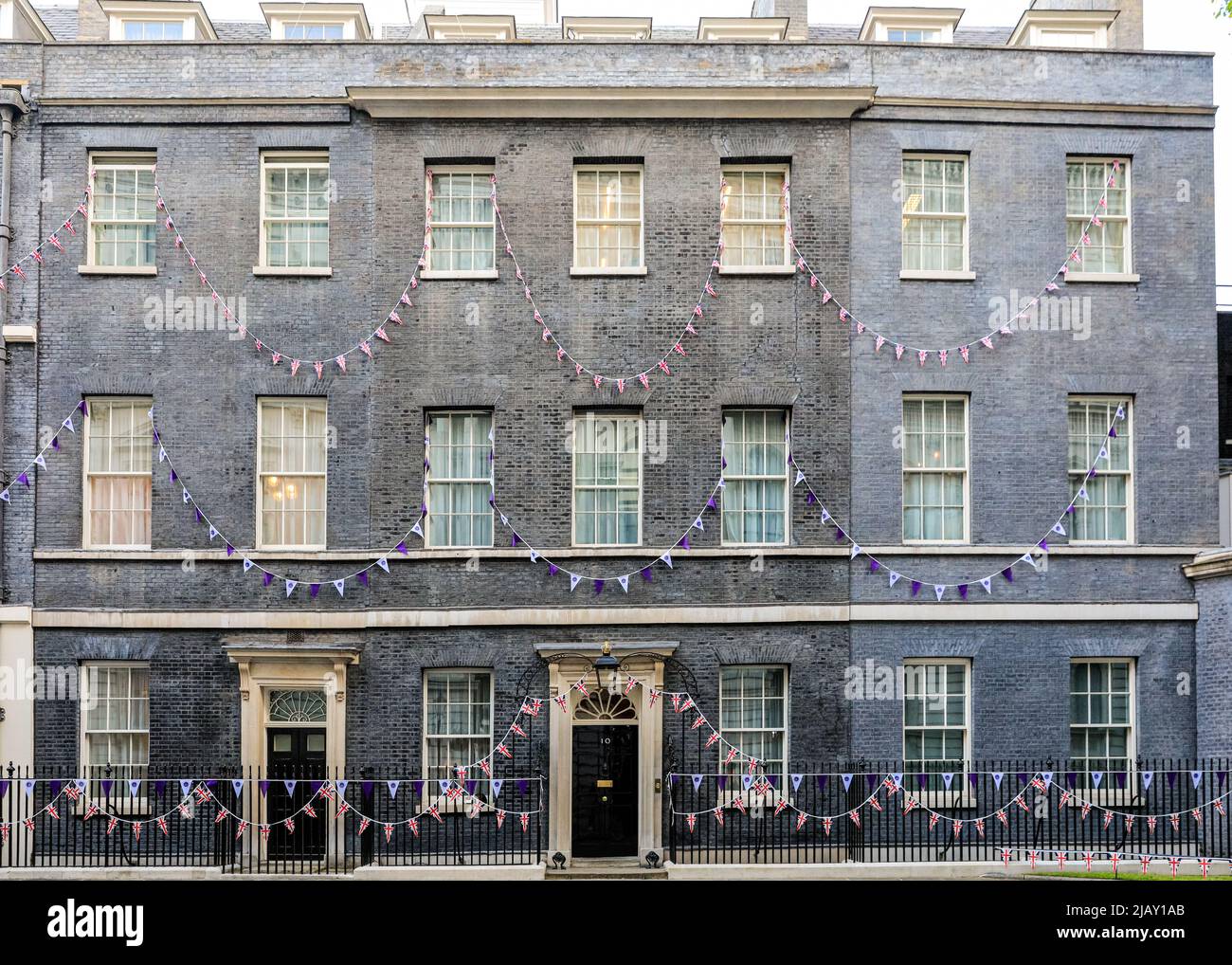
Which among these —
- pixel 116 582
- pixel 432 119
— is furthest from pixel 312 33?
pixel 116 582

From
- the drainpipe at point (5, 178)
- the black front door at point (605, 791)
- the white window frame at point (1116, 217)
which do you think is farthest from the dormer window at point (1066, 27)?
the drainpipe at point (5, 178)

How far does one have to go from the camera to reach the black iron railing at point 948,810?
60.2ft

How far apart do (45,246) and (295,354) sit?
4430 millimetres

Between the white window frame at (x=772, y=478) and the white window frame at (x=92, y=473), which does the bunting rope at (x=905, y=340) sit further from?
the white window frame at (x=92, y=473)

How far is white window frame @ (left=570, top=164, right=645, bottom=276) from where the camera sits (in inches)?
766

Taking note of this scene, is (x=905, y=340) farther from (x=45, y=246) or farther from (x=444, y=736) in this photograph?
(x=45, y=246)

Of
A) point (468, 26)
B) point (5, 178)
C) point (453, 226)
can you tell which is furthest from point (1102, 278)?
point (5, 178)

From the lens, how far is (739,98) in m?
19.4

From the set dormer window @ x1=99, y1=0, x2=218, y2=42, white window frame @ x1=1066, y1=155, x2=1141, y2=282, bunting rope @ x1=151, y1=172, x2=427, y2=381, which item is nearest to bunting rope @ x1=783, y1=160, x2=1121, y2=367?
white window frame @ x1=1066, y1=155, x2=1141, y2=282

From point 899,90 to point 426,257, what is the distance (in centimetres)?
823

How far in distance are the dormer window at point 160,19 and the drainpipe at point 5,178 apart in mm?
2691

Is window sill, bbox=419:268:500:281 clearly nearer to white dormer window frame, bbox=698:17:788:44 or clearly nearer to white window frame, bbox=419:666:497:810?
white window frame, bbox=419:666:497:810

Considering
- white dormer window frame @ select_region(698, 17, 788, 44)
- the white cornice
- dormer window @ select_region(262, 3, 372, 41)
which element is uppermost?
dormer window @ select_region(262, 3, 372, 41)

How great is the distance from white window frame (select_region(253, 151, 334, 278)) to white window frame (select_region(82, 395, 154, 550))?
2.90m
